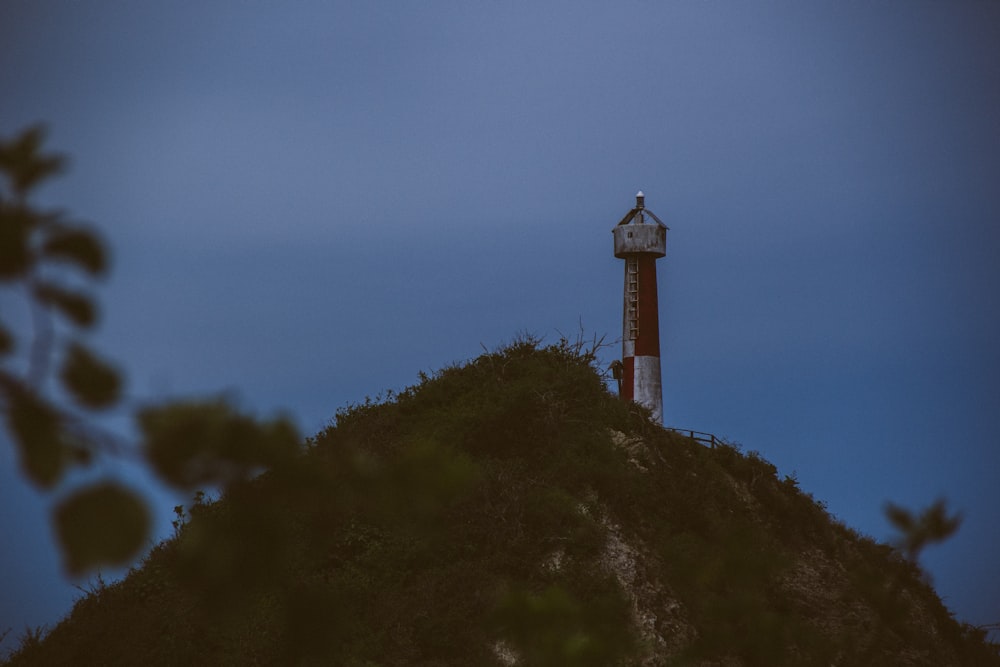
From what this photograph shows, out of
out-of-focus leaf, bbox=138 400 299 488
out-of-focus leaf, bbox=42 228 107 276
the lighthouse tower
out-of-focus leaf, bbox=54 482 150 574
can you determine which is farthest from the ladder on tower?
out-of-focus leaf, bbox=54 482 150 574

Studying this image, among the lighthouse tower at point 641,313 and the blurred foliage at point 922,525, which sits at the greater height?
the lighthouse tower at point 641,313

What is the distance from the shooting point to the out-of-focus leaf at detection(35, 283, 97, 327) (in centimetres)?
187

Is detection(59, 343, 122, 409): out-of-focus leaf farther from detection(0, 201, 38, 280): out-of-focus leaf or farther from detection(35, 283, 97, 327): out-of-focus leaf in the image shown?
detection(0, 201, 38, 280): out-of-focus leaf

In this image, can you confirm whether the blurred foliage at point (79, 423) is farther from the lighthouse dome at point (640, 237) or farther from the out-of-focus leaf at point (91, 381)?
the lighthouse dome at point (640, 237)

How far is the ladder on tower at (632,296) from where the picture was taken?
3492 centimetres

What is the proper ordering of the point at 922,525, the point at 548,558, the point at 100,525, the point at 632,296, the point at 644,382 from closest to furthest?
the point at 100,525 < the point at 922,525 < the point at 548,558 < the point at 644,382 < the point at 632,296

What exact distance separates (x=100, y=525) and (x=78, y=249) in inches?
23.9

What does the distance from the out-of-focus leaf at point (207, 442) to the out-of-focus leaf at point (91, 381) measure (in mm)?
101

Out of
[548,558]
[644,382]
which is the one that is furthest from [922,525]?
[644,382]

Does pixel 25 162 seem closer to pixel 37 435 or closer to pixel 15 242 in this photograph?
pixel 15 242

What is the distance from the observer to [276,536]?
2082 millimetres

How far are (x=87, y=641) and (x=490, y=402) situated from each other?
11.2 meters

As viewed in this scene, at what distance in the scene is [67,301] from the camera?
6.16 feet

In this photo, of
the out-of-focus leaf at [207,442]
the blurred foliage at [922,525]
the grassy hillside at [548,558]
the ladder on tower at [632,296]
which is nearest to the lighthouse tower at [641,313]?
the ladder on tower at [632,296]
